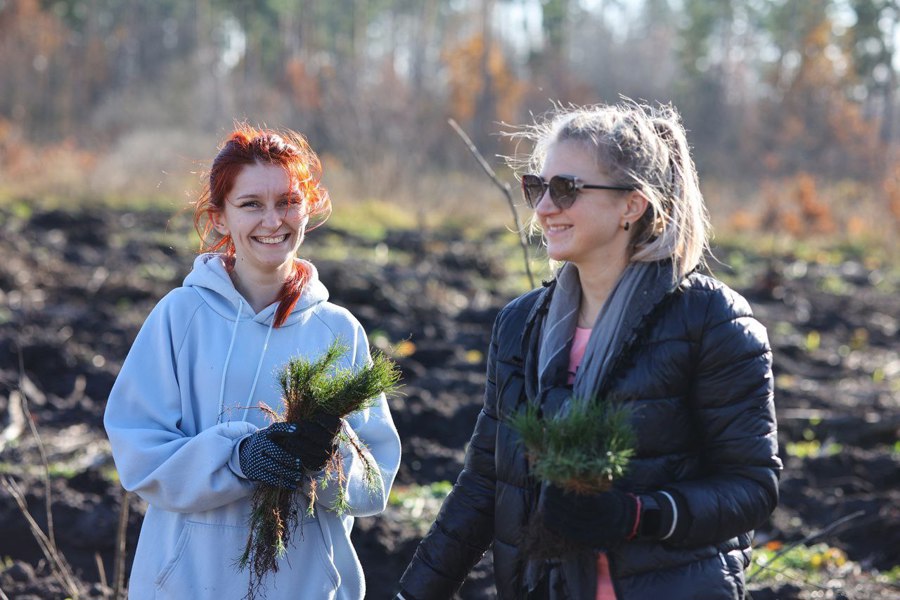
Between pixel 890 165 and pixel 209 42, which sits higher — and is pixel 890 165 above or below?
below

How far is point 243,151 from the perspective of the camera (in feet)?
9.77

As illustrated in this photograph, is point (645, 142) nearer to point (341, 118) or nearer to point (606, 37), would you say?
point (341, 118)

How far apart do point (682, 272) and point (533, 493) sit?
24.7 inches

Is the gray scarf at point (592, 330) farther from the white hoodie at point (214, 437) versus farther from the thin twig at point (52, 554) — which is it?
the thin twig at point (52, 554)

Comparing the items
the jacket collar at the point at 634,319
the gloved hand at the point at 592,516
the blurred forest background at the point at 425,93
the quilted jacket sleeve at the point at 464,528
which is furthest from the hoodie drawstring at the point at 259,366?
the blurred forest background at the point at 425,93

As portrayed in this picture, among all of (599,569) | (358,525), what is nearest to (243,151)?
(599,569)

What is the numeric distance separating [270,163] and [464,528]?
1081 millimetres

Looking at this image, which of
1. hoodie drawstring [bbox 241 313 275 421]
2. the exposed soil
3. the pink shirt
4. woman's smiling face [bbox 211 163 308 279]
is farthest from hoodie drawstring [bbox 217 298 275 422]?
the exposed soil

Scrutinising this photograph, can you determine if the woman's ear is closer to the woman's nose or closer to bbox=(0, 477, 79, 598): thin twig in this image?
the woman's nose

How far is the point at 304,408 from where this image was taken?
9.00 feet

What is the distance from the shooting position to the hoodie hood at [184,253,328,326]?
300 cm

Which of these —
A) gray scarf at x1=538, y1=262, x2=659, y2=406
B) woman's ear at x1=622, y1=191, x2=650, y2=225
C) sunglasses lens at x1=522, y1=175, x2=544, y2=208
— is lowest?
gray scarf at x1=538, y1=262, x2=659, y2=406

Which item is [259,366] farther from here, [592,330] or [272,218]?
[592,330]

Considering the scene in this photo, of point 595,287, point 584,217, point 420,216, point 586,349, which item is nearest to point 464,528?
point 586,349
